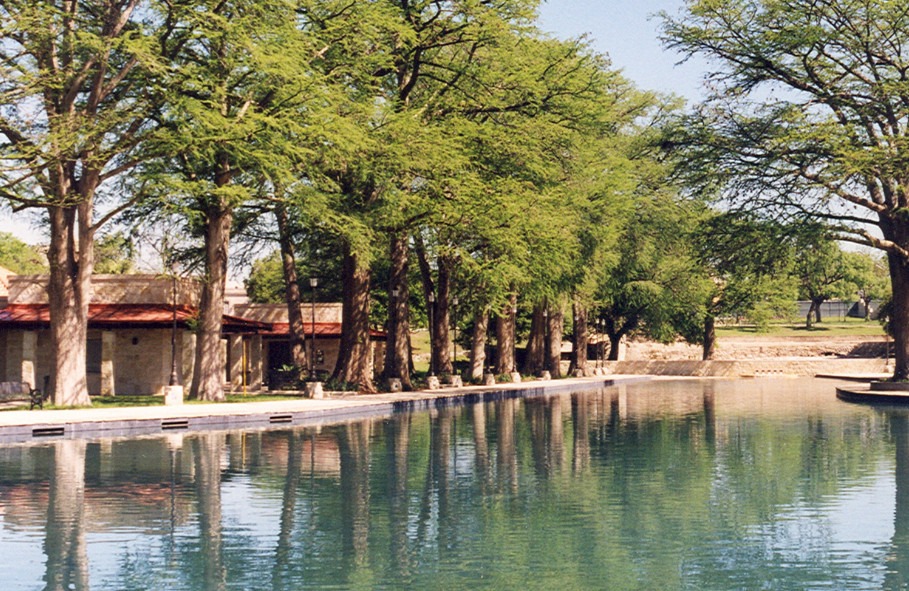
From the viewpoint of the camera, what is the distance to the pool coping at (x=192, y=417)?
28.2 metres

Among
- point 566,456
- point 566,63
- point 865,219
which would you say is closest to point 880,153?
point 865,219

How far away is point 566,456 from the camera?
24.0 metres

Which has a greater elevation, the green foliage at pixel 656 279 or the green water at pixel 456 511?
the green foliage at pixel 656 279

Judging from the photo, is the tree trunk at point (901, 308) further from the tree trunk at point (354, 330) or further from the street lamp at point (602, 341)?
the street lamp at point (602, 341)

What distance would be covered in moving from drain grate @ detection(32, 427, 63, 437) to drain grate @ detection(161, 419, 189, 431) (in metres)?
2.91

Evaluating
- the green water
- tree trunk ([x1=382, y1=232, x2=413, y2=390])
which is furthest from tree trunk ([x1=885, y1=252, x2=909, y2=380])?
the green water

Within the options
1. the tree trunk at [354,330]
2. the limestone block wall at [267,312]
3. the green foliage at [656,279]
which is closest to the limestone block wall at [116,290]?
the tree trunk at [354,330]

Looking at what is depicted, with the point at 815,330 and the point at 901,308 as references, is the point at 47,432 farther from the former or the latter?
the point at 815,330

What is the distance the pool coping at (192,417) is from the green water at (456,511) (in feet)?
5.69

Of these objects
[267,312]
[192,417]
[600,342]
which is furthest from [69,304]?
[600,342]

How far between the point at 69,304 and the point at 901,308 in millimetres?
32864

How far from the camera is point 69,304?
3644cm

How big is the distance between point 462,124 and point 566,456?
24846 mm

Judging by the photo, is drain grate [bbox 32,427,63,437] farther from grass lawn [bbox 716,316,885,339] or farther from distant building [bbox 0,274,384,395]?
grass lawn [bbox 716,316,885,339]
